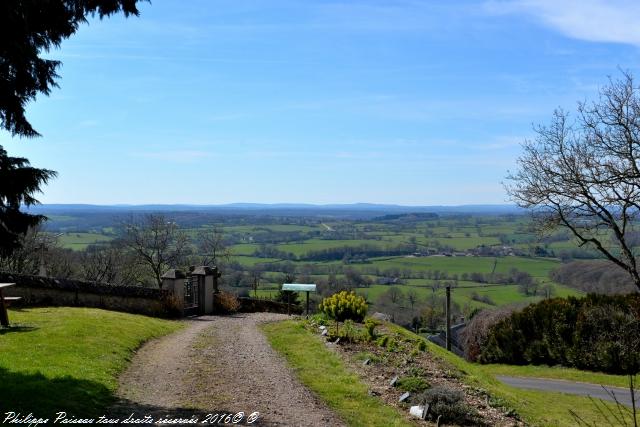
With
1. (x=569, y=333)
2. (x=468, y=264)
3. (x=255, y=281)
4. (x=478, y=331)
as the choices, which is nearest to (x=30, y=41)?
(x=569, y=333)

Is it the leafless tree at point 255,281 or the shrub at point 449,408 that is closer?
the shrub at point 449,408

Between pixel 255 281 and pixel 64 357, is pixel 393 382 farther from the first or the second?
pixel 255 281

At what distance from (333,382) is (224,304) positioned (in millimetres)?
14951

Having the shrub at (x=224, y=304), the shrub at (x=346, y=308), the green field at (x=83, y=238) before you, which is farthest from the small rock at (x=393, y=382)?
the green field at (x=83, y=238)

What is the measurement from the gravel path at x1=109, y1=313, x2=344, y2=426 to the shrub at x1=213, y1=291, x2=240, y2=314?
9581mm

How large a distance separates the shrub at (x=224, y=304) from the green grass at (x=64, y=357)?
299 inches

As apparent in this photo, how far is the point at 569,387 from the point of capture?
20.9 metres

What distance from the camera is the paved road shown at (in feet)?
62.3

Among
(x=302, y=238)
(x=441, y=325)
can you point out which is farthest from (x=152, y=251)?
(x=302, y=238)

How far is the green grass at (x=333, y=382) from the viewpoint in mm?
→ 8847

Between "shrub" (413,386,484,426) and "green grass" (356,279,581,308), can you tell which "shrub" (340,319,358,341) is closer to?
"shrub" (413,386,484,426)

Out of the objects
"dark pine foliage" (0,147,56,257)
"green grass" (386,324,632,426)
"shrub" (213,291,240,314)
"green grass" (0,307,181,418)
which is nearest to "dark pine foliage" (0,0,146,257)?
"dark pine foliage" (0,147,56,257)

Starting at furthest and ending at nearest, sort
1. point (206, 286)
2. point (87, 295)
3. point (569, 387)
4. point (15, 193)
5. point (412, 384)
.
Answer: point (206, 286)
point (569, 387)
point (87, 295)
point (412, 384)
point (15, 193)

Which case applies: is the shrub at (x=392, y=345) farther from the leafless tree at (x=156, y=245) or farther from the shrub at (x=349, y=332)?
the leafless tree at (x=156, y=245)
